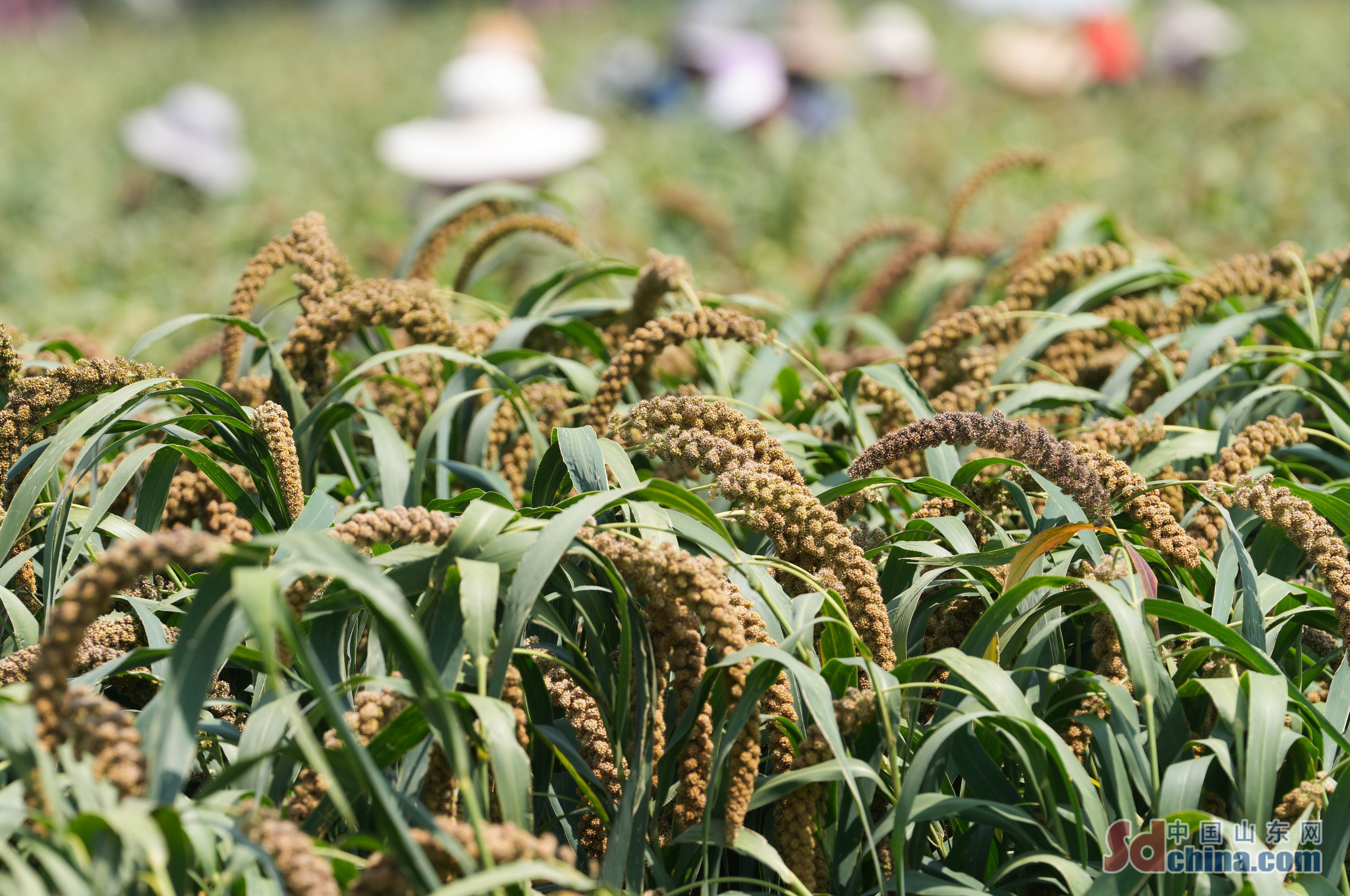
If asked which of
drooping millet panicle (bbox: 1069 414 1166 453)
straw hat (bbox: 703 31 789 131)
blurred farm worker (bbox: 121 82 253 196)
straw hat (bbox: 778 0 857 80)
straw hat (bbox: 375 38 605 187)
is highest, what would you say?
straw hat (bbox: 778 0 857 80)

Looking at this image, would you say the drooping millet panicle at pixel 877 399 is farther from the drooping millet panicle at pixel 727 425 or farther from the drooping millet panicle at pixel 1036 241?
the drooping millet panicle at pixel 1036 241

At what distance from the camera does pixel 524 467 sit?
1.91 meters

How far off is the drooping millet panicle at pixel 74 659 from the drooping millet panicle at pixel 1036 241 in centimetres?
212

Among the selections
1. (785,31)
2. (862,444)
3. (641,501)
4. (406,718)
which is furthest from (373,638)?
(785,31)

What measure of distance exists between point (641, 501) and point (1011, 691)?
48 centimetres

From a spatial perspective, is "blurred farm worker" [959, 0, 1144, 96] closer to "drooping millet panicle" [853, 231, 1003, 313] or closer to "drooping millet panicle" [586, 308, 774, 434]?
"drooping millet panicle" [853, 231, 1003, 313]

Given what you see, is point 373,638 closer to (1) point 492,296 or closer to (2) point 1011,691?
(2) point 1011,691

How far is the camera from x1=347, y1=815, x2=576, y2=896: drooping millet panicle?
2.97 feet

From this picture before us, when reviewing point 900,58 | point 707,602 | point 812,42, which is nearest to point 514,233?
point 707,602

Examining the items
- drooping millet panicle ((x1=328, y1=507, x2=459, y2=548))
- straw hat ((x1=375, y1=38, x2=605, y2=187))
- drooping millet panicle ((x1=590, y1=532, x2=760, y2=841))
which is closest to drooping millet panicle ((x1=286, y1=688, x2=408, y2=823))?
drooping millet panicle ((x1=328, y1=507, x2=459, y2=548))

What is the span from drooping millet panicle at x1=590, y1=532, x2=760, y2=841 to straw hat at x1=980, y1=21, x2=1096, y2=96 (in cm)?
1033

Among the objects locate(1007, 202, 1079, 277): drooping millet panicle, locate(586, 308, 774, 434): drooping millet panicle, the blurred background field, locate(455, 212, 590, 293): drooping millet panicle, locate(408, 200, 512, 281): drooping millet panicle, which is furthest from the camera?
the blurred background field

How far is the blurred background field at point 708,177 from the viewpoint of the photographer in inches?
177

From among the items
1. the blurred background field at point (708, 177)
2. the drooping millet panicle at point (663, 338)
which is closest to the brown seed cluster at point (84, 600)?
the drooping millet panicle at point (663, 338)
